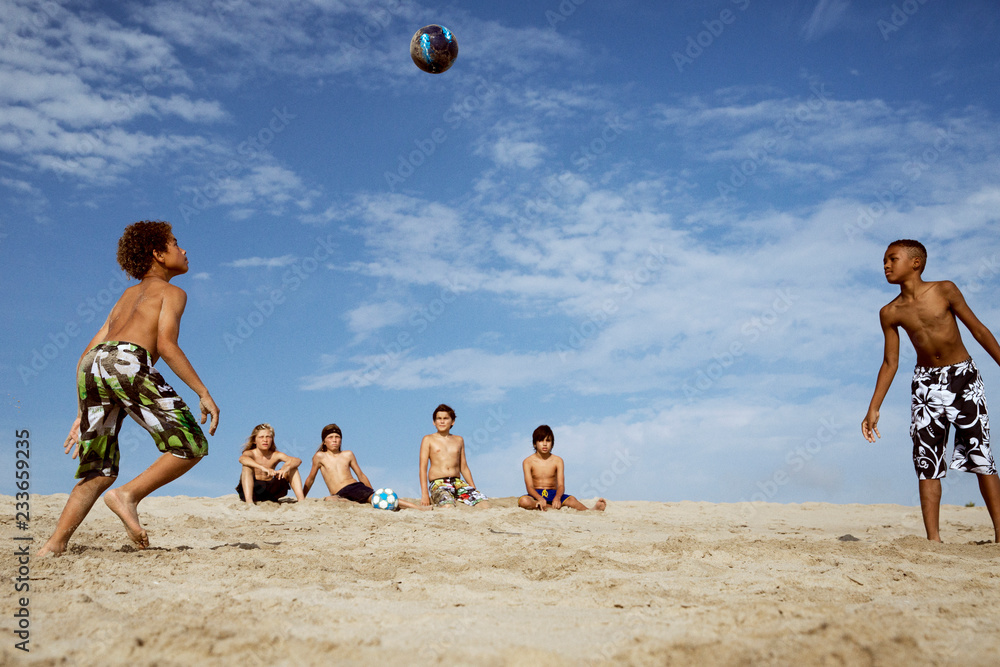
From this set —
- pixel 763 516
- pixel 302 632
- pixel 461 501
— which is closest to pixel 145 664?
pixel 302 632

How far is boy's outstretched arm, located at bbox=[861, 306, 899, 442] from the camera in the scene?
567cm

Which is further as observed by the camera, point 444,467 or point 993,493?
point 444,467

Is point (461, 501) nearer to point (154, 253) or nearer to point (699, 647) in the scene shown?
point (154, 253)

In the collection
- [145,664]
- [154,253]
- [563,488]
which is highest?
[154,253]

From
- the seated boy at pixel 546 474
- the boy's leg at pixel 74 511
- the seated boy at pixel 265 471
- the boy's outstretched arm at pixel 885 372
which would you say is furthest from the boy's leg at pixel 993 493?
the seated boy at pixel 265 471

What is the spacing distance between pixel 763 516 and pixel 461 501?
166 inches

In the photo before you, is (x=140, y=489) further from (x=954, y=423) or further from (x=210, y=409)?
(x=954, y=423)

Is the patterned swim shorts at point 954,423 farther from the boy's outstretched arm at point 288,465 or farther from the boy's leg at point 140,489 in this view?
the boy's outstretched arm at point 288,465

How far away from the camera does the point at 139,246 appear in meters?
4.85

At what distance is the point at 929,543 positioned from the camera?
5.04m

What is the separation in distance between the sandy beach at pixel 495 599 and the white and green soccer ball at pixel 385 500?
226 cm

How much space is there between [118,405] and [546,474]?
5.80m

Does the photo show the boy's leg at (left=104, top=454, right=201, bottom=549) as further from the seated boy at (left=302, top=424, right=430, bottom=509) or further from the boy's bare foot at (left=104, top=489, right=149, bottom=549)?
the seated boy at (left=302, top=424, right=430, bottom=509)

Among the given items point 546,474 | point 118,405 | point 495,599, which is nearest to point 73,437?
point 118,405
